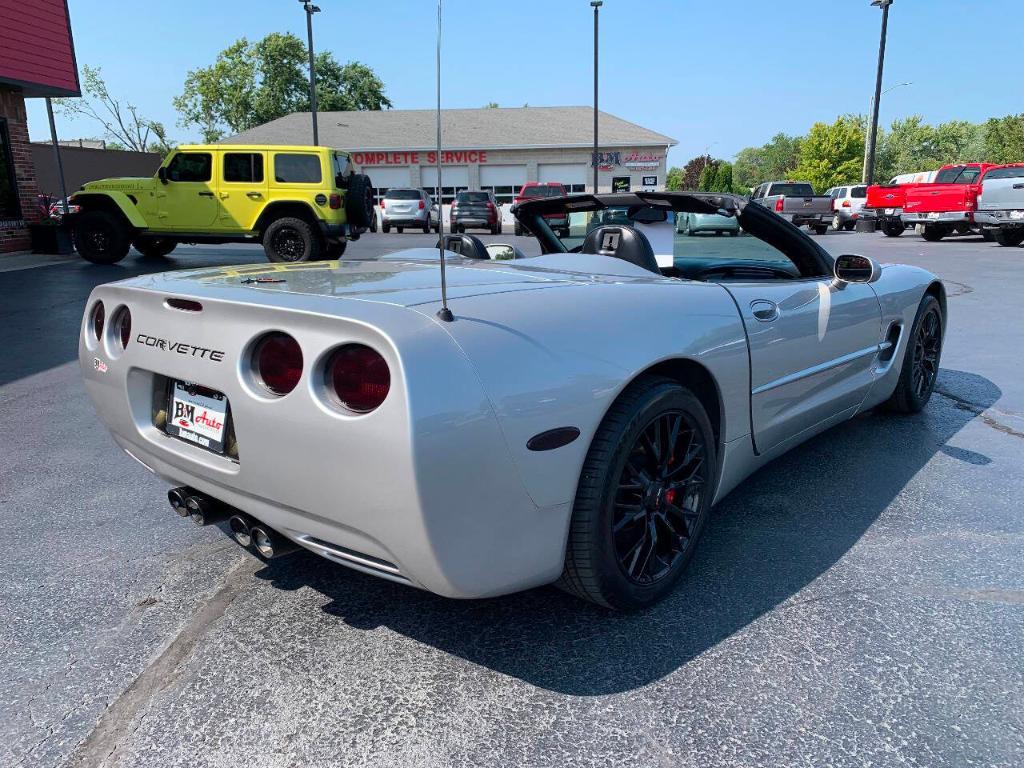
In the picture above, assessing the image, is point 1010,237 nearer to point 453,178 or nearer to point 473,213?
point 473,213

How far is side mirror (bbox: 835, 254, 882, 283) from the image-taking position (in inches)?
131

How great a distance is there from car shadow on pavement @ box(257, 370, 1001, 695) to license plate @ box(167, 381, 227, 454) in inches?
25.1

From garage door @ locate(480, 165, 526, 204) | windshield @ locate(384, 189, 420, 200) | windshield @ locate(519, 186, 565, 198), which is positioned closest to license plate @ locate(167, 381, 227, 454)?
windshield @ locate(384, 189, 420, 200)

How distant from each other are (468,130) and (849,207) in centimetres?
1935

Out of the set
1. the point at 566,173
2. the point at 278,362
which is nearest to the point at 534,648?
the point at 278,362

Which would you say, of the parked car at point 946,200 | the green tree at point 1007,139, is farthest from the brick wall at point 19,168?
the green tree at point 1007,139

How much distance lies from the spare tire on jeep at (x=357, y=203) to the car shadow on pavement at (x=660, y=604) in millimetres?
11021

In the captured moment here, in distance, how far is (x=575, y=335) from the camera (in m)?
2.05

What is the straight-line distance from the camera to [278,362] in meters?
1.98

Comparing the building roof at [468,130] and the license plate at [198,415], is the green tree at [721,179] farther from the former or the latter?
the license plate at [198,415]

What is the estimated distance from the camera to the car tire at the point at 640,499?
2059mm

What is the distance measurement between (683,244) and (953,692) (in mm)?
2071

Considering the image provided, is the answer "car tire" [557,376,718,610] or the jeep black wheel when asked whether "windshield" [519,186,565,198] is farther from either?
"car tire" [557,376,718,610]

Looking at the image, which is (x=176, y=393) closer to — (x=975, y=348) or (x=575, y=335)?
(x=575, y=335)
